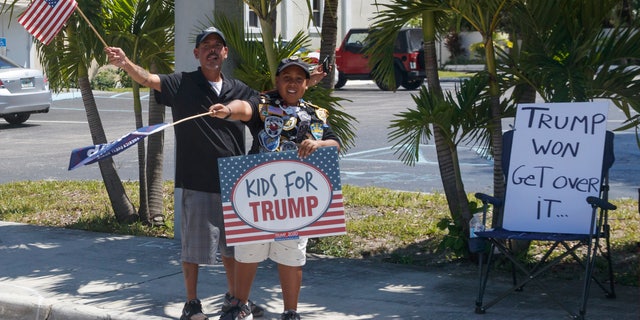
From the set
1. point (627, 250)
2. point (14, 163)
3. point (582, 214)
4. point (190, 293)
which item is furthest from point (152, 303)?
point (14, 163)

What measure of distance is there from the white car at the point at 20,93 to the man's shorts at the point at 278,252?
1404cm

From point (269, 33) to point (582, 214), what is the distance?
9.32ft

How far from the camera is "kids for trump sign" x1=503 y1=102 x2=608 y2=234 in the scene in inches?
252

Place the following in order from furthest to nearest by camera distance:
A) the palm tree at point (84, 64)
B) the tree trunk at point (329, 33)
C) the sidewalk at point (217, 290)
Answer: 1. the palm tree at point (84, 64)
2. the tree trunk at point (329, 33)
3. the sidewalk at point (217, 290)

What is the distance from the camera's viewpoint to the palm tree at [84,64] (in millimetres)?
8883

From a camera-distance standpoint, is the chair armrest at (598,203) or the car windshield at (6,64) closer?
the chair armrest at (598,203)

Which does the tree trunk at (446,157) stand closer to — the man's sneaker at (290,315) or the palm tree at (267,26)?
the palm tree at (267,26)

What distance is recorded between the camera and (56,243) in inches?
331

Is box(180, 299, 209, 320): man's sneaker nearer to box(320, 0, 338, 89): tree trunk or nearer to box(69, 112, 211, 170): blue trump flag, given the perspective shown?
box(69, 112, 211, 170): blue trump flag

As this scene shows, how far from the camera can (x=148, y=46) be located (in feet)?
29.8

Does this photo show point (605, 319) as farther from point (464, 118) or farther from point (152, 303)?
point (152, 303)

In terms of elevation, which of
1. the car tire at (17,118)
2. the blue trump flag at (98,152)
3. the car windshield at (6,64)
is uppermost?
the blue trump flag at (98,152)

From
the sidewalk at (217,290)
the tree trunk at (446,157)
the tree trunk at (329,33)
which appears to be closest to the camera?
the sidewalk at (217,290)

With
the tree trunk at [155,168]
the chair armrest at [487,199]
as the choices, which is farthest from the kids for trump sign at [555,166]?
the tree trunk at [155,168]
